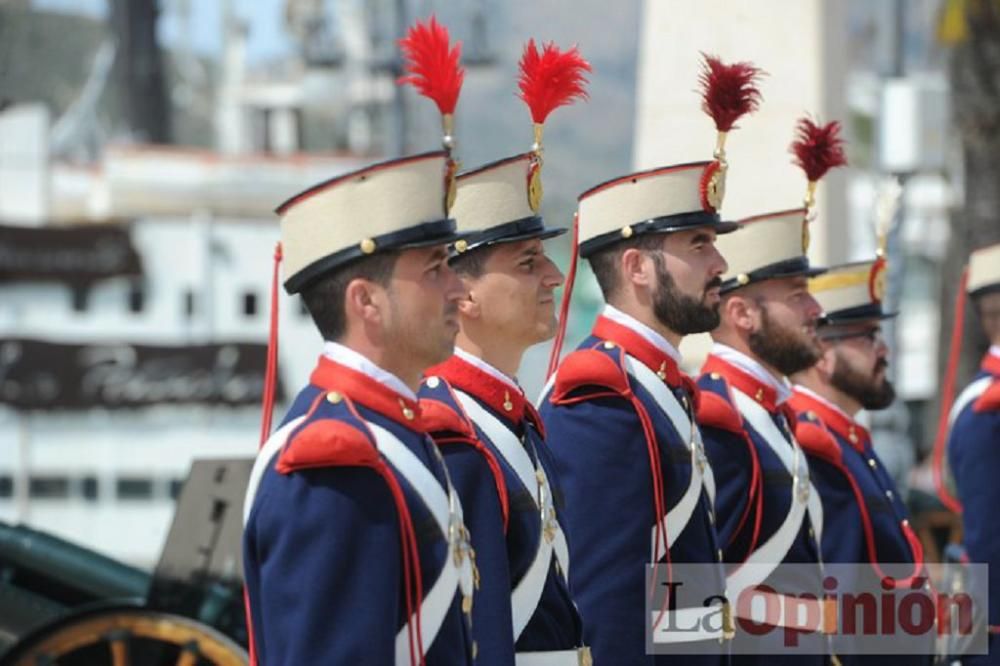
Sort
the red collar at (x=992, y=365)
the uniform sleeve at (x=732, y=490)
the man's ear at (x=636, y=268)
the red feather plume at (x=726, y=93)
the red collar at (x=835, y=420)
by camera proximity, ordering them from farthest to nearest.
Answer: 1. the red collar at (x=992, y=365)
2. the red collar at (x=835, y=420)
3. the uniform sleeve at (x=732, y=490)
4. the red feather plume at (x=726, y=93)
5. the man's ear at (x=636, y=268)

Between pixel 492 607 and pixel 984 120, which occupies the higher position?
pixel 984 120

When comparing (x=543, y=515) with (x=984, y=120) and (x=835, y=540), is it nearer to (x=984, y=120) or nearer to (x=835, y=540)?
(x=835, y=540)

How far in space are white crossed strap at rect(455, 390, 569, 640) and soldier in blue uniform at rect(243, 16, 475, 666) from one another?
0.56m

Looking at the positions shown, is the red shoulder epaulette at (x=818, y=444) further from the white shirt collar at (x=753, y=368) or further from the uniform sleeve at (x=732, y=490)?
the uniform sleeve at (x=732, y=490)

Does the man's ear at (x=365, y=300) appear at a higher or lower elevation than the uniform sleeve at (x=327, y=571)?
higher

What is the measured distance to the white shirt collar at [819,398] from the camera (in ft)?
23.5

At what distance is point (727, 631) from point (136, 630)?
1.66 meters

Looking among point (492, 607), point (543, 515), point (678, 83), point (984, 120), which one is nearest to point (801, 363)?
point (543, 515)

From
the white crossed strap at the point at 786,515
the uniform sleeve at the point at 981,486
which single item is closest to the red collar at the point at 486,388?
the white crossed strap at the point at 786,515

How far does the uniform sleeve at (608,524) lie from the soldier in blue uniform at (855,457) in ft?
4.06

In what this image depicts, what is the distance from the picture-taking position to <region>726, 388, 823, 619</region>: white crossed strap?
617 centimetres

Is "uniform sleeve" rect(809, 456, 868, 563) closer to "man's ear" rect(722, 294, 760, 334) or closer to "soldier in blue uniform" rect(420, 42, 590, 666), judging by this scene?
"man's ear" rect(722, 294, 760, 334)

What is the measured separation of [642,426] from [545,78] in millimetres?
839

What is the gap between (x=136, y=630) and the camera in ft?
21.0
